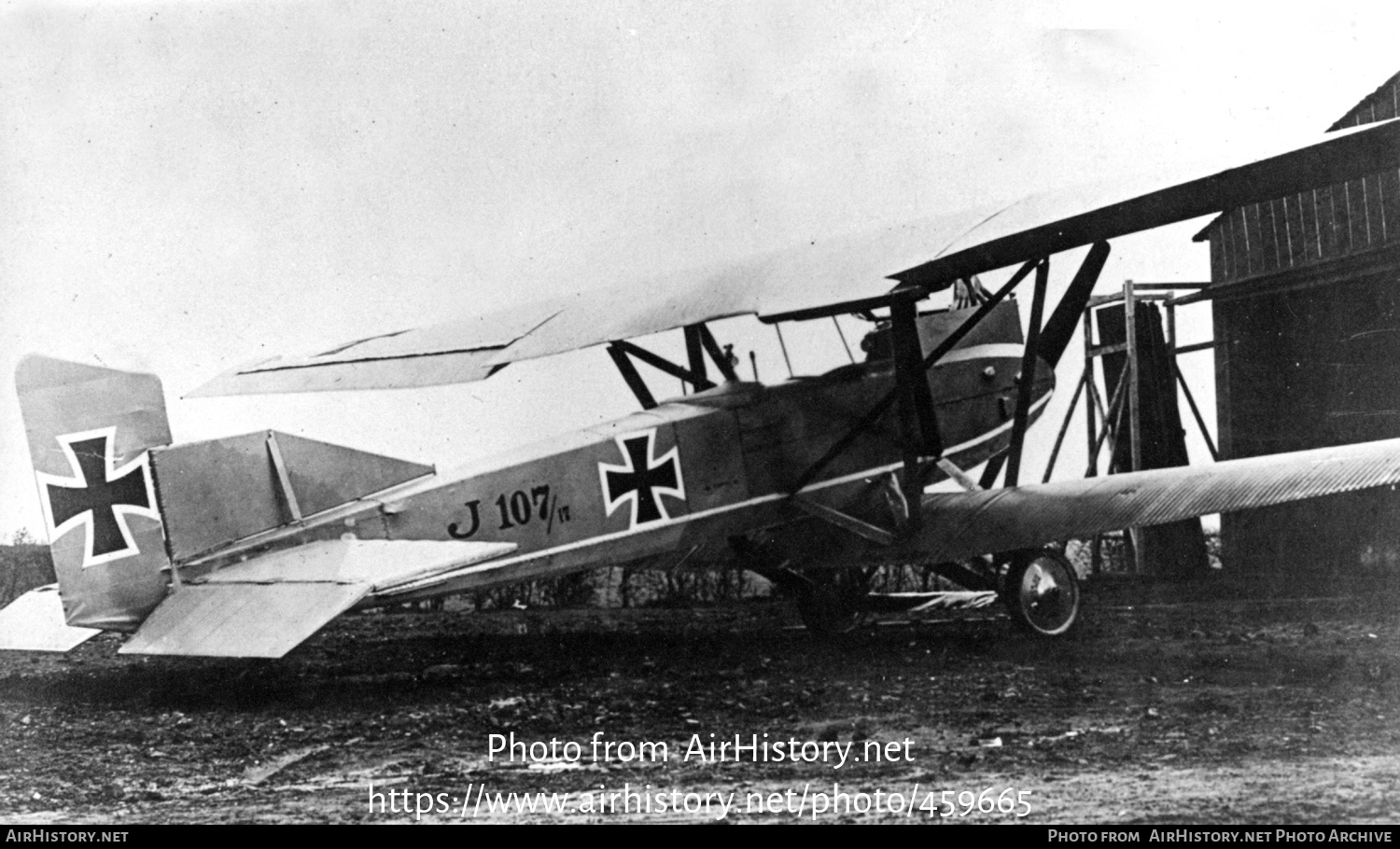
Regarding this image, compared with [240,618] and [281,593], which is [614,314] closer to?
[281,593]

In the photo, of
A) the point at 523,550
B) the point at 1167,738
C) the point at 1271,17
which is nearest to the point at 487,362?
the point at 523,550

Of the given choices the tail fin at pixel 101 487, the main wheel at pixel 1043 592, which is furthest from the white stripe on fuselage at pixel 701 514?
the tail fin at pixel 101 487

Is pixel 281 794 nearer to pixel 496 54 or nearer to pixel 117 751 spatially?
pixel 117 751

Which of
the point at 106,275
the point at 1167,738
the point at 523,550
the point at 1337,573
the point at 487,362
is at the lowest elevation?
the point at 1337,573

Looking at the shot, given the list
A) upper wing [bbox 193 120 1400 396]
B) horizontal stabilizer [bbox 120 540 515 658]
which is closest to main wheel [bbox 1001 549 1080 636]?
upper wing [bbox 193 120 1400 396]

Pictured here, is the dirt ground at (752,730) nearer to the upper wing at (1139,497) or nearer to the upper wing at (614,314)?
the upper wing at (1139,497)
